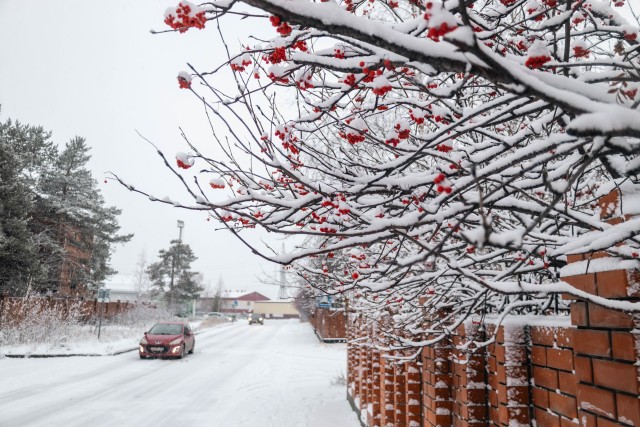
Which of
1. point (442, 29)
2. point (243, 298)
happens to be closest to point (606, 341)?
point (442, 29)

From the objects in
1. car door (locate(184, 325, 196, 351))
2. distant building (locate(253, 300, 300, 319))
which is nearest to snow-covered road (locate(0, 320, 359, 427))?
car door (locate(184, 325, 196, 351))

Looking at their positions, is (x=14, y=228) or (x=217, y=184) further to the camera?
(x=14, y=228)

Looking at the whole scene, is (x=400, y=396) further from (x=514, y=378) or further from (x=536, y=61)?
(x=536, y=61)

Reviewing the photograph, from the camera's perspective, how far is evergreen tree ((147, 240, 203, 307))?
51750 millimetres

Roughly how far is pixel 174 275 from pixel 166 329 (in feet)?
119

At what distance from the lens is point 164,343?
54.3 feet

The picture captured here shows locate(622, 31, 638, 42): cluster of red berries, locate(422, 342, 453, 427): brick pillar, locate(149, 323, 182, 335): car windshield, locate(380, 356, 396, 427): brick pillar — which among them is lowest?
locate(149, 323, 182, 335): car windshield

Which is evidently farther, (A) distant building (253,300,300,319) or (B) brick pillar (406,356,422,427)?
(A) distant building (253,300,300,319)

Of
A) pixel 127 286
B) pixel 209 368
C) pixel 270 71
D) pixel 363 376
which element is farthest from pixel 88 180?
pixel 127 286

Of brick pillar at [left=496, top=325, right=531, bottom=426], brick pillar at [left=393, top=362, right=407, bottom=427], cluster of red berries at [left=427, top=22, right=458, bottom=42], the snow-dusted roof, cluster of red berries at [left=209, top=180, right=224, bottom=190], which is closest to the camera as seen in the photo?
cluster of red berries at [left=427, top=22, right=458, bottom=42]

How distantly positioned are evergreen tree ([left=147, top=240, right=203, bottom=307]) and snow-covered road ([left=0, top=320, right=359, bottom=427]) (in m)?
36.4

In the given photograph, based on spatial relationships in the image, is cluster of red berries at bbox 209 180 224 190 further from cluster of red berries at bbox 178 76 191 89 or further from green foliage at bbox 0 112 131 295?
green foliage at bbox 0 112 131 295

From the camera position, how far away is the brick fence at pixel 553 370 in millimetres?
1605

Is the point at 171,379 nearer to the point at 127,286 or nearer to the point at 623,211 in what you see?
the point at 623,211
